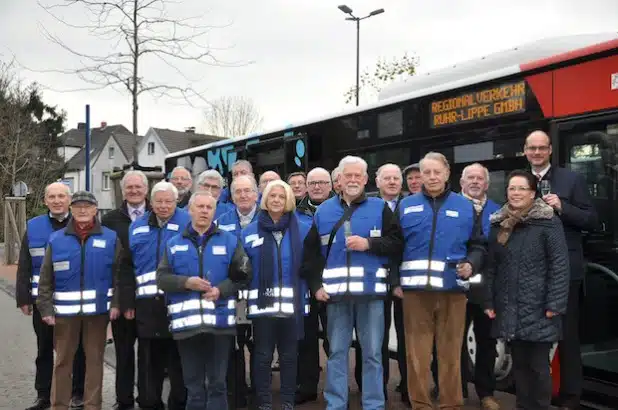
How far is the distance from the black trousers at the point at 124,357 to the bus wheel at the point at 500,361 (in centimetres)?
284

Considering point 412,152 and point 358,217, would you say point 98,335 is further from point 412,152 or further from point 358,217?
point 412,152

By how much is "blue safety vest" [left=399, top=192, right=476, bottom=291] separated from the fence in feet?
57.4

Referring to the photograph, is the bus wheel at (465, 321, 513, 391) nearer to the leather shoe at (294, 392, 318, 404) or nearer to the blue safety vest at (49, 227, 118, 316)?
the leather shoe at (294, 392, 318, 404)

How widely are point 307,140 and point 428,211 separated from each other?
376 cm

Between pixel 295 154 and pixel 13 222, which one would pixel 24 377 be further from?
pixel 13 222

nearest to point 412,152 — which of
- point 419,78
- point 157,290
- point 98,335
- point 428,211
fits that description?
point 419,78

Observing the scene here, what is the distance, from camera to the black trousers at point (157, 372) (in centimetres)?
555

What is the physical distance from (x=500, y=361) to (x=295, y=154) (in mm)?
3890

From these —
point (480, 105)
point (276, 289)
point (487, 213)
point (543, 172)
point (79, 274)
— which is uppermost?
point (480, 105)

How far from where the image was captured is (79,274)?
541 centimetres

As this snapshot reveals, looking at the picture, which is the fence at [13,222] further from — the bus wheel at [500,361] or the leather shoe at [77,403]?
the bus wheel at [500,361]

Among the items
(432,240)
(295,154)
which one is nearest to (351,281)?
(432,240)

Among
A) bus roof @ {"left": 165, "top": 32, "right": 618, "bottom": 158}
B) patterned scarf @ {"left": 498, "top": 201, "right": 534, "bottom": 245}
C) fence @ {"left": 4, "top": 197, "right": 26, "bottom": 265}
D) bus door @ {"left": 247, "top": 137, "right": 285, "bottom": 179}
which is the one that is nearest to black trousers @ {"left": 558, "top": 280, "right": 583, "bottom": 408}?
patterned scarf @ {"left": 498, "top": 201, "right": 534, "bottom": 245}

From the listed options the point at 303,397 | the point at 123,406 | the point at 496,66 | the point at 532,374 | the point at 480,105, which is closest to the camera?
the point at 532,374
